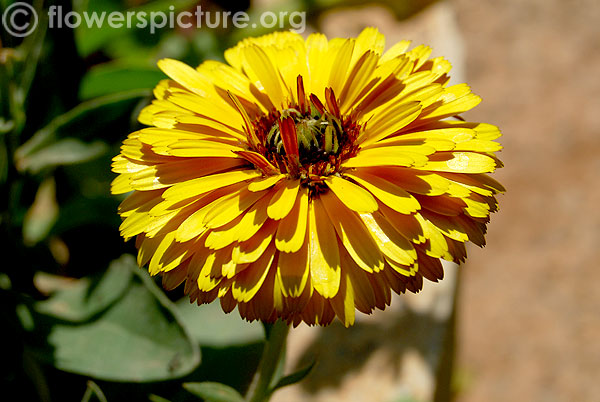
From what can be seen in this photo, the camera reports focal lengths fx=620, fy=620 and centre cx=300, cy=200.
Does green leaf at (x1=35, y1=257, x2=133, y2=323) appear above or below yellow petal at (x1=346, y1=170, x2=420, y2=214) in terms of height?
below

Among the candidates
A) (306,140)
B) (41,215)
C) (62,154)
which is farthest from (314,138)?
(41,215)

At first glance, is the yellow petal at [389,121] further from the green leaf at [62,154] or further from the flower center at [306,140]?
the green leaf at [62,154]

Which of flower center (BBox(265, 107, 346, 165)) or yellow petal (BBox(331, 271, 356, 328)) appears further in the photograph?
flower center (BBox(265, 107, 346, 165))

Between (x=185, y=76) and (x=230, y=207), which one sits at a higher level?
(x=185, y=76)

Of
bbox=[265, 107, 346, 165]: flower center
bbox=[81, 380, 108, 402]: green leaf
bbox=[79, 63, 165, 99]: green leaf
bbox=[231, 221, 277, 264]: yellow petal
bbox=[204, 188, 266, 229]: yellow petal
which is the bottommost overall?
bbox=[81, 380, 108, 402]: green leaf

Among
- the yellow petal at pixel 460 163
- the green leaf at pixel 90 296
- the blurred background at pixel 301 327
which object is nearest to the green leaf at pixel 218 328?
the blurred background at pixel 301 327

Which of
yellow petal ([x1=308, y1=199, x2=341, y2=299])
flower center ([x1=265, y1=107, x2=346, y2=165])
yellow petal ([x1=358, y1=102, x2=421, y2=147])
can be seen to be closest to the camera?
yellow petal ([x1=308, y1=199, x2=341, y2=299])

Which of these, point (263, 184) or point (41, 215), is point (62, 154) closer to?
point (41, 215)

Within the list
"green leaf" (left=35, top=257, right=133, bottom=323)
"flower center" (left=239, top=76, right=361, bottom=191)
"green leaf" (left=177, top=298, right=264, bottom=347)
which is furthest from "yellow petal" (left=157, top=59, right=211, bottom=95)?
"green leaf" (left=177, top=298, right=264, bottom=347)

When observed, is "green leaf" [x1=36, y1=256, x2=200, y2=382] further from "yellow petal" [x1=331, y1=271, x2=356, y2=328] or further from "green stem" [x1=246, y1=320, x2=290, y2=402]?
"yellow petal" [x1=331, y1=271, x2=356, y2=328]
